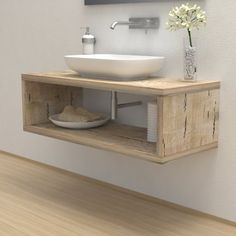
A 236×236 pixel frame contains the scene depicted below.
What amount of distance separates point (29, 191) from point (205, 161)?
1.06 meters

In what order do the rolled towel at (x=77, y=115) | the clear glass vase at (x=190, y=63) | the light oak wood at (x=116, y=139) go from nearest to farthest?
the light oak wood at (x=116, y=139) < the clear glass vase at (x=190, y=63) < the rolled towel at (x=77, y=115)

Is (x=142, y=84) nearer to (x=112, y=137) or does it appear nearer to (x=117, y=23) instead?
(x=112, y=137)

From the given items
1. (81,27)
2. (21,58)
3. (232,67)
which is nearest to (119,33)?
(81,27)

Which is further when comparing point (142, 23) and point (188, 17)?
point (142, 23)

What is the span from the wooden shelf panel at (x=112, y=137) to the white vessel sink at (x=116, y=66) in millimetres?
301

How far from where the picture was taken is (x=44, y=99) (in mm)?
2629

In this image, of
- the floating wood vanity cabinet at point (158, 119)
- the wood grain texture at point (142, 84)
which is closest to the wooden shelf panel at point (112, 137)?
the floating wood vanity cabinet at point (158, 119)

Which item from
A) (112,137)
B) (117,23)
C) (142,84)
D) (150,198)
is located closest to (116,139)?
(112,137)

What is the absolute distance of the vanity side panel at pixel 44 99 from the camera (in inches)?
99.8

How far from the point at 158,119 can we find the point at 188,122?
0.20 m

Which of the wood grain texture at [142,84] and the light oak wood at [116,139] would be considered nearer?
the wood grain texture at [142,84]

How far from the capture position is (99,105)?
277 centimetres

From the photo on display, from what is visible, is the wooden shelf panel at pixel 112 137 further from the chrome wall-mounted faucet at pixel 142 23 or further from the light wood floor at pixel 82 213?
the chrome wall-mounted faucet at pixel 142 23

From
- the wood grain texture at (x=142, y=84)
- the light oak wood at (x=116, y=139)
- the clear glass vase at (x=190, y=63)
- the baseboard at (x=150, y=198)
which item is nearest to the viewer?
the wood grain texture at (x=142, y=84)
